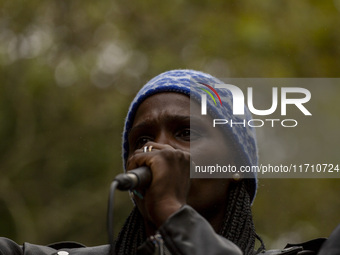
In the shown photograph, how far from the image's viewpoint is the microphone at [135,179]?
291 centimetres

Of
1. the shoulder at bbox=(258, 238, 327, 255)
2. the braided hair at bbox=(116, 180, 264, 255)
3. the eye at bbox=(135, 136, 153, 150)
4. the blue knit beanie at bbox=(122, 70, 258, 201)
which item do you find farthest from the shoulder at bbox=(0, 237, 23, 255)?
the shoulder at bbox=(258, 238, 327, 255)

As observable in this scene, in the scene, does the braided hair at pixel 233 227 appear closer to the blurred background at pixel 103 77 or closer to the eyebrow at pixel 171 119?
the eyebrow at pixel 171 119

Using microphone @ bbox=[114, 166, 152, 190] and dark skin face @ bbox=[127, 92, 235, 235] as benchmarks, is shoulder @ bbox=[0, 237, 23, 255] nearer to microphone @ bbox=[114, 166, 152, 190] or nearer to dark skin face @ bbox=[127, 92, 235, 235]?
dark skin face @ bbox=[127, 92, 235, 235]

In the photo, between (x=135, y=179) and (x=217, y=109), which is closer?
(x=135, y=179)

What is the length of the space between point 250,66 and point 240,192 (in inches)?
250

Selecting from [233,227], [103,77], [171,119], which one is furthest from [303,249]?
[103,77]

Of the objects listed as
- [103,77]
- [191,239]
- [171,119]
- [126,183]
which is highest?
[103,77]

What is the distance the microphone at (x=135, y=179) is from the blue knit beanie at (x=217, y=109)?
79 centimetres

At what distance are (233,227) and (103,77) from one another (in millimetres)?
7097

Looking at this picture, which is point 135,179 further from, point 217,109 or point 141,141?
point 217,109

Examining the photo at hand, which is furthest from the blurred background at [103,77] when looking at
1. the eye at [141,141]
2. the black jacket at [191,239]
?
the black jacket at [191,239]

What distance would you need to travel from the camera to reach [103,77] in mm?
10648

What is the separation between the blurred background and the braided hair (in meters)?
5.54

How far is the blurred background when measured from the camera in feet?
31.9
